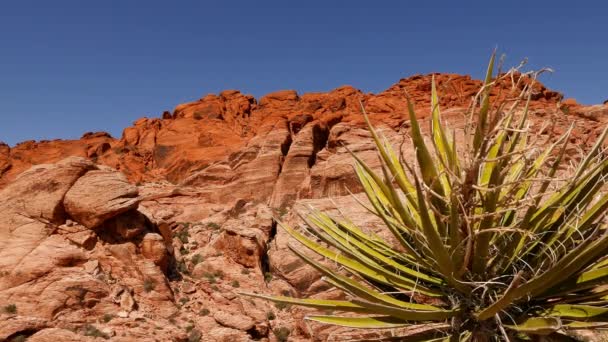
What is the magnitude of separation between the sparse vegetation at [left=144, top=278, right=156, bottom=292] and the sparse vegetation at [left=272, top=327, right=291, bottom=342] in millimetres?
4229

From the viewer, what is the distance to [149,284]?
46.9 ft

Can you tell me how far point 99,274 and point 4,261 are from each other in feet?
8.31

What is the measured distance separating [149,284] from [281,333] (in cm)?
460

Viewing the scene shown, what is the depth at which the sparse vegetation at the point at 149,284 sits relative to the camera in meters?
14.2

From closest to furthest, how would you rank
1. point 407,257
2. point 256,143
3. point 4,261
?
point 407,257, point 4,261, point 256,143

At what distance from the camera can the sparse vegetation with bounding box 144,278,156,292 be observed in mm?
14203

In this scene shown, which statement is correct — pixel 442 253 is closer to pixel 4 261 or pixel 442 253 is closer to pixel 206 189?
pixel 4 261

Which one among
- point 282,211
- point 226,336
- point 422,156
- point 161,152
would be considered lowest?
point 226,336

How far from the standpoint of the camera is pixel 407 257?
3064 mm

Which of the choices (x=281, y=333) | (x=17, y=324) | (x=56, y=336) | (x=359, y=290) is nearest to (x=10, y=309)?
(x=17, y=324)

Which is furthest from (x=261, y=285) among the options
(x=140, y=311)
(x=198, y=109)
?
(x=198, y=109)

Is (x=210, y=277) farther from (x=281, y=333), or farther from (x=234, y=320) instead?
(x=281, y=333)

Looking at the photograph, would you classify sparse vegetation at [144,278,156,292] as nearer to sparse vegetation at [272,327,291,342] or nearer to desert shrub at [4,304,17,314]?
desert shrub at [4,304,17,314]

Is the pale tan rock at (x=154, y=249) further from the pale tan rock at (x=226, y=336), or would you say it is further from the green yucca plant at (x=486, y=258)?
the green yucca plant at (x=486, y=258)
